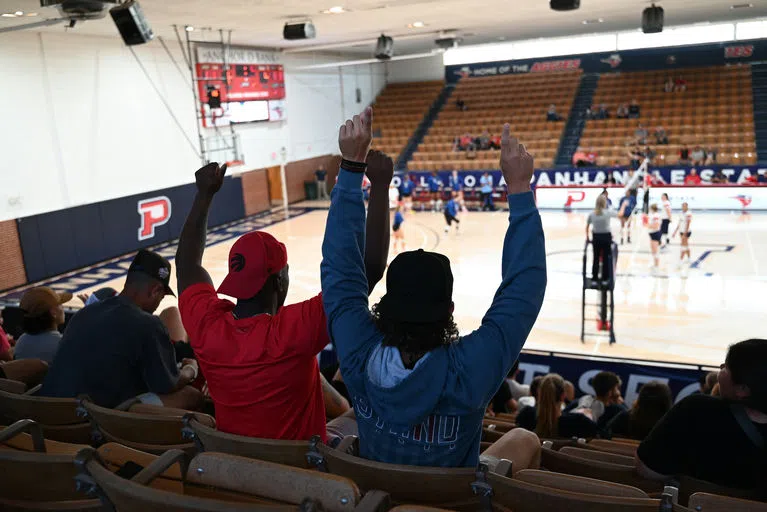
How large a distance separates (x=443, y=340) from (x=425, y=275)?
0.60 feet

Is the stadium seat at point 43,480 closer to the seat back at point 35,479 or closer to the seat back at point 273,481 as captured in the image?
the seat back at point 35,479

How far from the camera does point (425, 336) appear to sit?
177cm

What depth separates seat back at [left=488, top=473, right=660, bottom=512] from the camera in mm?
1734

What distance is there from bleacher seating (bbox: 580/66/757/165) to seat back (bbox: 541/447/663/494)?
819 inches

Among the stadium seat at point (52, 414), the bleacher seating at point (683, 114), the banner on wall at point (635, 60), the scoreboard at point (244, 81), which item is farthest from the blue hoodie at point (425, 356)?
the banner on wall at point (635, 60)

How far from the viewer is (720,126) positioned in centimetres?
2303

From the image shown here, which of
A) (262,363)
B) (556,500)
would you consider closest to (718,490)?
(556,500)

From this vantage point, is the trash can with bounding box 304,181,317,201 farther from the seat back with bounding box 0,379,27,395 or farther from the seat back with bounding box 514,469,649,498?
the seat back with bounding box 514,469,649,498

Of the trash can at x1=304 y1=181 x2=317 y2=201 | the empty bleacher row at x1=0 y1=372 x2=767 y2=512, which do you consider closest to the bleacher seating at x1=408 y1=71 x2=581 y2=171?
the trash can at x1=304 y1=181 x2=317 y2=201

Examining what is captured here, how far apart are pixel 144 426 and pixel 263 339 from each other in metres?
0.76

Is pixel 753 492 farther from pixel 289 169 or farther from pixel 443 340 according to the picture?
pixel 289 169

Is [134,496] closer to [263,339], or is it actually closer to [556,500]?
[263,339]

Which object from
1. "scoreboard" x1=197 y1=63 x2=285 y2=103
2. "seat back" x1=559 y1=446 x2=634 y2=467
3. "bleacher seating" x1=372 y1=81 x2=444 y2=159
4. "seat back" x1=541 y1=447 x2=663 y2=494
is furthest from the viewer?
"bleacher seating" x1=372 y1=81 x2=444 y2=159

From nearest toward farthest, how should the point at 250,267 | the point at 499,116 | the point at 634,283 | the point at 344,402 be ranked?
1. the point at 250,267
2. the point at 344,402
3. the point at 634,283
4. the point at 499,116
